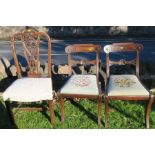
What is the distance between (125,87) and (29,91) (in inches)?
50.0

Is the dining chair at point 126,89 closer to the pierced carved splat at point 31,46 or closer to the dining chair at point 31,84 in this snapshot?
the dining chair at point 31,84

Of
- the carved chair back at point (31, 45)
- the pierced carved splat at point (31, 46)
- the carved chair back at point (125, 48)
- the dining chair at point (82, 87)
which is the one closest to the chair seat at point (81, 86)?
the dining chair at point (82, 87)

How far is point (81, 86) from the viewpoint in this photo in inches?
164

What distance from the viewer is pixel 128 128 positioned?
13.9 ft

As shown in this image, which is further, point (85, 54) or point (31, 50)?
point (85, 54)

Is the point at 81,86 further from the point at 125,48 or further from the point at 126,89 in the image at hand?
the point at 125,48

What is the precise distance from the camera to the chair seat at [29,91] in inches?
157

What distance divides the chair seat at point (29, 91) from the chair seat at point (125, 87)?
84 cm

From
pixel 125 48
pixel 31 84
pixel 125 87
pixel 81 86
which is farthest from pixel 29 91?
pixel 125 48

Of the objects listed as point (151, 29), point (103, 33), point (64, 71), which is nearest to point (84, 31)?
point (103, 33)

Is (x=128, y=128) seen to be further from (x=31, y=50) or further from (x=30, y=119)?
(x=31, y=50)

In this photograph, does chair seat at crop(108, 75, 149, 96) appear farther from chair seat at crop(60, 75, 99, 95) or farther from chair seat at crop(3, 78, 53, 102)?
chair seat at crop(3, 78, 53, 102)

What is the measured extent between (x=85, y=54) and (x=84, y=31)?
15.2 ft

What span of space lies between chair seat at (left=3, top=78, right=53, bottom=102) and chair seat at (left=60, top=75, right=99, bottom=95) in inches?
8.9
